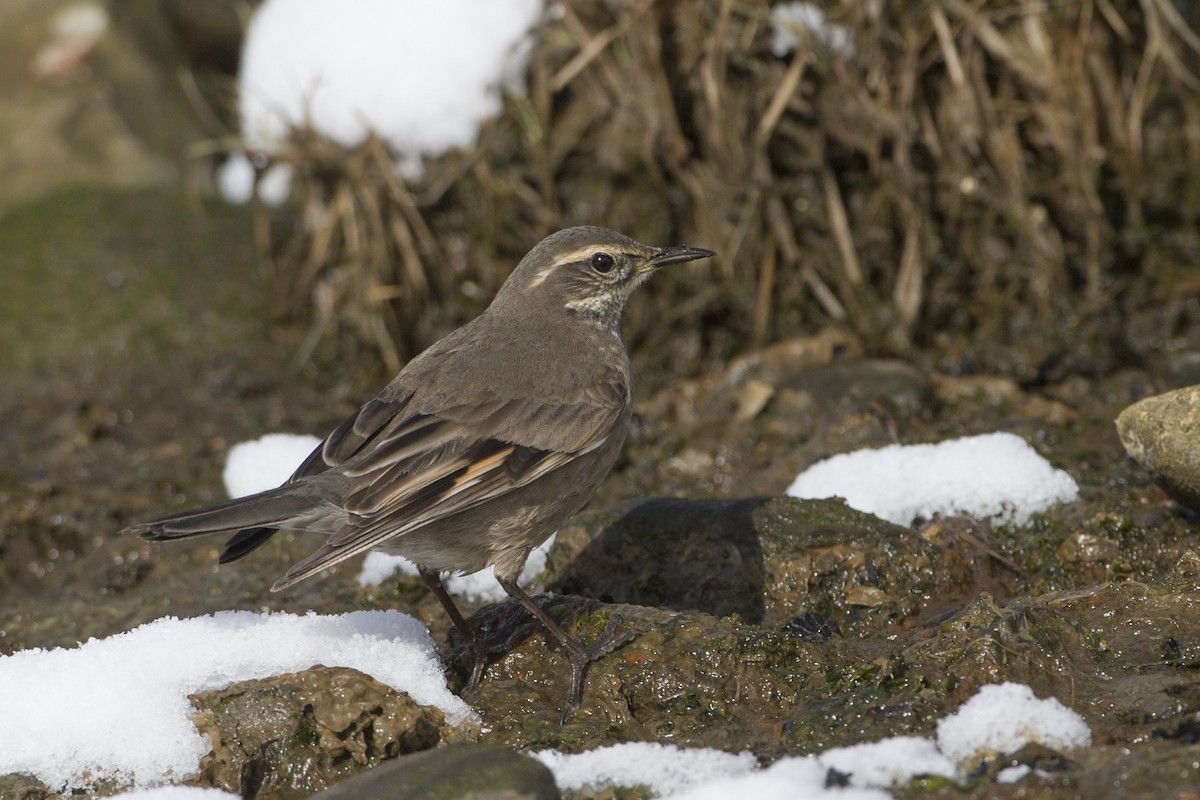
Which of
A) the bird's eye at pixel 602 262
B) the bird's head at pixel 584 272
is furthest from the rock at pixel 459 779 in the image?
the bird's eye at pixel 602 262

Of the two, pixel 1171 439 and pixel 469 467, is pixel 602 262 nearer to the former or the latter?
pixel 469 467

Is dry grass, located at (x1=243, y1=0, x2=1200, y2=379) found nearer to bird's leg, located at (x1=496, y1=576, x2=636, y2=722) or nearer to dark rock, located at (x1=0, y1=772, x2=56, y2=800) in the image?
bird's leg, located at (x1=496, y1=576, x2=636, y2=722)

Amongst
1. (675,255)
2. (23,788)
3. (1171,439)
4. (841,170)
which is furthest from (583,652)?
(841,170)

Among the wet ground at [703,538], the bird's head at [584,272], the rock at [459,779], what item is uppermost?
the bird's head at [584,272]

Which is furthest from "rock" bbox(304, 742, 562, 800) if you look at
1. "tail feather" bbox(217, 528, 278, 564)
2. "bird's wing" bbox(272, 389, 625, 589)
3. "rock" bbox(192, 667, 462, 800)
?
"tail feather" bbox(217, 528, 278, 564)

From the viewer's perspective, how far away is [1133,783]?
137 inches

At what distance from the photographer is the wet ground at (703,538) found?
4.37m

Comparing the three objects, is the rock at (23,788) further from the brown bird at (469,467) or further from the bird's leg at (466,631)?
the bird's leg at (466,631)

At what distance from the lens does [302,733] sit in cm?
434

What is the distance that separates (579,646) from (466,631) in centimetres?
59

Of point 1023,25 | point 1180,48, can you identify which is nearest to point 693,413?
point 1023,25

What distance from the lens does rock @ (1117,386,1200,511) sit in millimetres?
5113

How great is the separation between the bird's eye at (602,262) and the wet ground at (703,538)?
1.13 m

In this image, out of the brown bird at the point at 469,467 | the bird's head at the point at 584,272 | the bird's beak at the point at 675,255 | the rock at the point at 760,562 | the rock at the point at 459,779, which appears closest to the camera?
the rock at the point at 459,779
